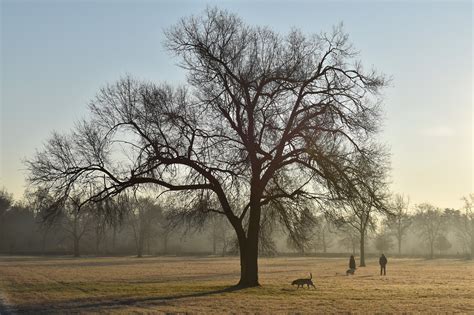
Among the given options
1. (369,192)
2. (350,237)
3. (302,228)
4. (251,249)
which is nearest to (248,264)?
(251,249)

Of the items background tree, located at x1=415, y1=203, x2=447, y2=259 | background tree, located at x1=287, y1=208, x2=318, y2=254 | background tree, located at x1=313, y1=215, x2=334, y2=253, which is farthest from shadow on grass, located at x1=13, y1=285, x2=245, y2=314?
Result: background tree, located at x1=415, y1=203, x2=447, y2=259

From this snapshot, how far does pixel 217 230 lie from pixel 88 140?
87664 millimetres

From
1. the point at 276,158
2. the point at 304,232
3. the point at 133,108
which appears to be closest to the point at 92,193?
the point at 133,108

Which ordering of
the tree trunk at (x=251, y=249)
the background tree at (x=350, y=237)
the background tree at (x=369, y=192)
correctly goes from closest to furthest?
the background tree at (x=369, y=192)
the tree trunk at (x=251, y=249)
the background tree at (x=350, y=237)

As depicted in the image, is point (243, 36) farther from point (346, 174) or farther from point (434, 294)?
point (434, 294)

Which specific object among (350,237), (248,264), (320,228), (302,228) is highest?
(302,228)

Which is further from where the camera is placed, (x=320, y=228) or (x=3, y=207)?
(x=3, y=207)

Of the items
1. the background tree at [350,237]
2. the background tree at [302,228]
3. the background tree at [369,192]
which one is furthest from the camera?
the background tree at [350,237]

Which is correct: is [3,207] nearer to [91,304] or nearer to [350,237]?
[350,237]

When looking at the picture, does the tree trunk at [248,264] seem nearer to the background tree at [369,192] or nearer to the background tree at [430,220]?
the background tree at [369,192]

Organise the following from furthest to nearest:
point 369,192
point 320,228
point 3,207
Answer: point 3,207 < point 320,228 < point 369,192

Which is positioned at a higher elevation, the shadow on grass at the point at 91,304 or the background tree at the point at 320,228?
the background tree at the point at 320,228

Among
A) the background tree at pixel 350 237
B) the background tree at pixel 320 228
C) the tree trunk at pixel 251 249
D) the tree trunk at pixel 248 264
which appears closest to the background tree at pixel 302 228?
the background tree at pixel 320 228

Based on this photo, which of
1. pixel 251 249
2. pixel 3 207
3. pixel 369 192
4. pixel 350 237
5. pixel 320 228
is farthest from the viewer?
pixel 3 207
